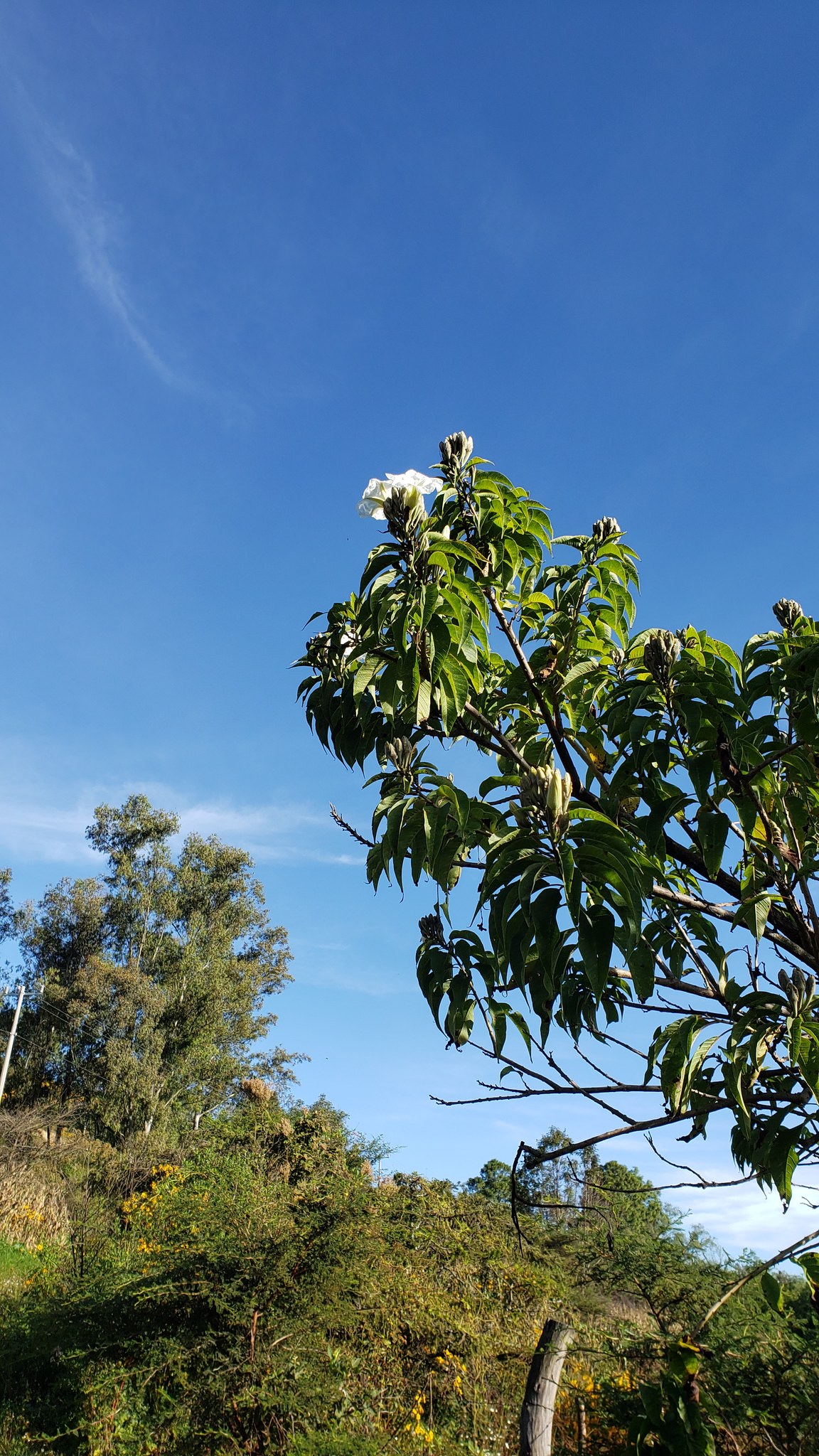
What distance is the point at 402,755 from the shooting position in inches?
64.9

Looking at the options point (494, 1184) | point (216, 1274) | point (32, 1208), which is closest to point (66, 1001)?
point (32, 1208)

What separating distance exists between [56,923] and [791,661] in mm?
23835

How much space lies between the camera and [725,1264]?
11.0 ft

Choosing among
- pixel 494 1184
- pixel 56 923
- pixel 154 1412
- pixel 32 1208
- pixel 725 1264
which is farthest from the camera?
pixel 56 923

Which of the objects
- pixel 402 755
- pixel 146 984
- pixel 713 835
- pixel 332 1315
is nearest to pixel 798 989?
pixel 713 835

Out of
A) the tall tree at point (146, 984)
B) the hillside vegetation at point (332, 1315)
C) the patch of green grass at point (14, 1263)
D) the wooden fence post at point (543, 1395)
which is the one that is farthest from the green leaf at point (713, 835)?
the tall tree at point (146, 984)

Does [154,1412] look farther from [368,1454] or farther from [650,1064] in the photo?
[650,1064]

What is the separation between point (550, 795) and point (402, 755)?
43 centimetres

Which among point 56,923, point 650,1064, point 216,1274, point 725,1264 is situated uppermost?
point 56,923

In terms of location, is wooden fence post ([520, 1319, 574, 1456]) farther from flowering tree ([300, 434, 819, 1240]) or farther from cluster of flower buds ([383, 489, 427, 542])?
cluster of flower buds ([383, 489, 427, 542])

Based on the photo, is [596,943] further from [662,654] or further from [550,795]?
[662,654]

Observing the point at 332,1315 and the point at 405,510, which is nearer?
the point at 405,510

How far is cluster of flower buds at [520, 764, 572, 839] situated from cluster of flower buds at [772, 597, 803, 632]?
0.87m

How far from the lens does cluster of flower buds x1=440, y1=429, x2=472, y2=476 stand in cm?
173
